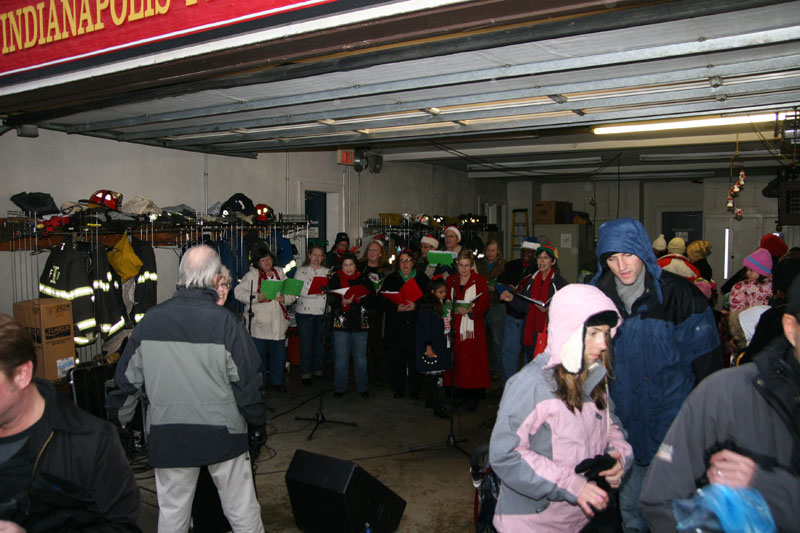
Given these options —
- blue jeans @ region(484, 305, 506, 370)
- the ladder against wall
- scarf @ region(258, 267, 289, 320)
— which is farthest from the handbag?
the ladder against wall

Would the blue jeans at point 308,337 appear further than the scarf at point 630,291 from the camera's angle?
Yes

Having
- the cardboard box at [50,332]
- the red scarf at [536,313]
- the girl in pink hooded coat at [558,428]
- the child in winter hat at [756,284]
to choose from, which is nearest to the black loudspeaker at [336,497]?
the girl in pink hooded coat at [558,428]

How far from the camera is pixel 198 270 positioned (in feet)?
9.31

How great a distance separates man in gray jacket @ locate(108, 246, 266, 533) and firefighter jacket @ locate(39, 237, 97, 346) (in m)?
2.84

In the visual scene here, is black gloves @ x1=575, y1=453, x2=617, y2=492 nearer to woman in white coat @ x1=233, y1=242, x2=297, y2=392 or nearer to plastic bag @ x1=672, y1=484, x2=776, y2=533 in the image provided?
plastic bag @ x1=672, y1=484, x2=776, y2=533

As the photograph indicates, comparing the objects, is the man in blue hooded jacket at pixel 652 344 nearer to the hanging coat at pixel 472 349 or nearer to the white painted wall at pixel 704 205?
the hanging coat at pixel 472 349

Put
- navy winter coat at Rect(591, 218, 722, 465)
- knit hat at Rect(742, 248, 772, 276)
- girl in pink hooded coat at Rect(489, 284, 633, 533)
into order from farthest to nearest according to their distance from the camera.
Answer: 1. knit hat at Rect(742, 248, 772, 276)
2. navy winter coat at Rect(591, 218, 722, 465)
3. girl in pink hooded coat at Rect(489, 284, 633, 533)

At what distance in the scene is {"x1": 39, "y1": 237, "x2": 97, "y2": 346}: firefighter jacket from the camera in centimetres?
522

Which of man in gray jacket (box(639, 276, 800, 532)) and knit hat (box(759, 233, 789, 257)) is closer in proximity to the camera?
man in gray jacket (box(639, 276, 800, 532))

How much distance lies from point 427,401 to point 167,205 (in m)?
4.05

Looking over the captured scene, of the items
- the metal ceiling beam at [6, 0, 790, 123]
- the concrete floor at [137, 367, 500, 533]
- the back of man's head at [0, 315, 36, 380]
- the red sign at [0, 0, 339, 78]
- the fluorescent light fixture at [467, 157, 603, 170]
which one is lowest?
the concrete floor at [137, 367, 500, 533]

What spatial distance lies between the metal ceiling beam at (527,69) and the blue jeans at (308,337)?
3.08 meters

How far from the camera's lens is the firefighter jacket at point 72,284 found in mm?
5219

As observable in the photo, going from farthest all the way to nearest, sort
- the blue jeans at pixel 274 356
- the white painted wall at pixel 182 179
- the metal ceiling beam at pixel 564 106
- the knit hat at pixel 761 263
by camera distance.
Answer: the blue jeans at pixel 274 356 < the knit hat at pixel 761 263 < the white painted wall at pixel 182 179 < the metal ceiling beam at pixel 564 106
